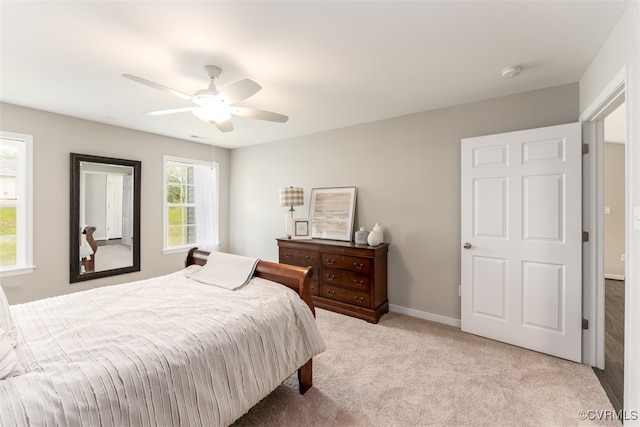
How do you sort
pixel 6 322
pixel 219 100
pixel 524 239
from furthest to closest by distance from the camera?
pixel 524 239 → pixel 219 100 → pixel 6 322

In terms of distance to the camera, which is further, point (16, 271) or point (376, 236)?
point (376, 236)

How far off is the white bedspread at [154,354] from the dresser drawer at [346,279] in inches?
54.7

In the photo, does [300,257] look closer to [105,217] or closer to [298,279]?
[298,279]

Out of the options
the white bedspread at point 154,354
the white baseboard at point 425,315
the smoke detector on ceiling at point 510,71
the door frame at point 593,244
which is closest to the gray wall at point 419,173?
the white baseboard at point 425,315

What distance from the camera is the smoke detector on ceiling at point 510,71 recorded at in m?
2.25

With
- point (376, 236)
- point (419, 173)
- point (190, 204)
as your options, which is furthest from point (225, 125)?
point (190, 204)

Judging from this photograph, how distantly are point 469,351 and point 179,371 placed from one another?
2474 millimetres

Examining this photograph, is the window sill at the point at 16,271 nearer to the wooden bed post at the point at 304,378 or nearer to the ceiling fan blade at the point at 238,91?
the ceiling fan blade at the point at 238,91

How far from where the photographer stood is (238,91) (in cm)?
194

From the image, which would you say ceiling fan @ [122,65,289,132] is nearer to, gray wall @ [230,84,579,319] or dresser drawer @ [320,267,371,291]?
gray wall @ [230,84,579,319]

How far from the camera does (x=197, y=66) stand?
220 centimetres

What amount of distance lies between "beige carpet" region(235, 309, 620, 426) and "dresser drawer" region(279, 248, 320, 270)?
1.08m

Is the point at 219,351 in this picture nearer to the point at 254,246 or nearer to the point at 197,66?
the point at 197,66

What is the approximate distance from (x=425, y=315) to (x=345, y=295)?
0.98 meters
